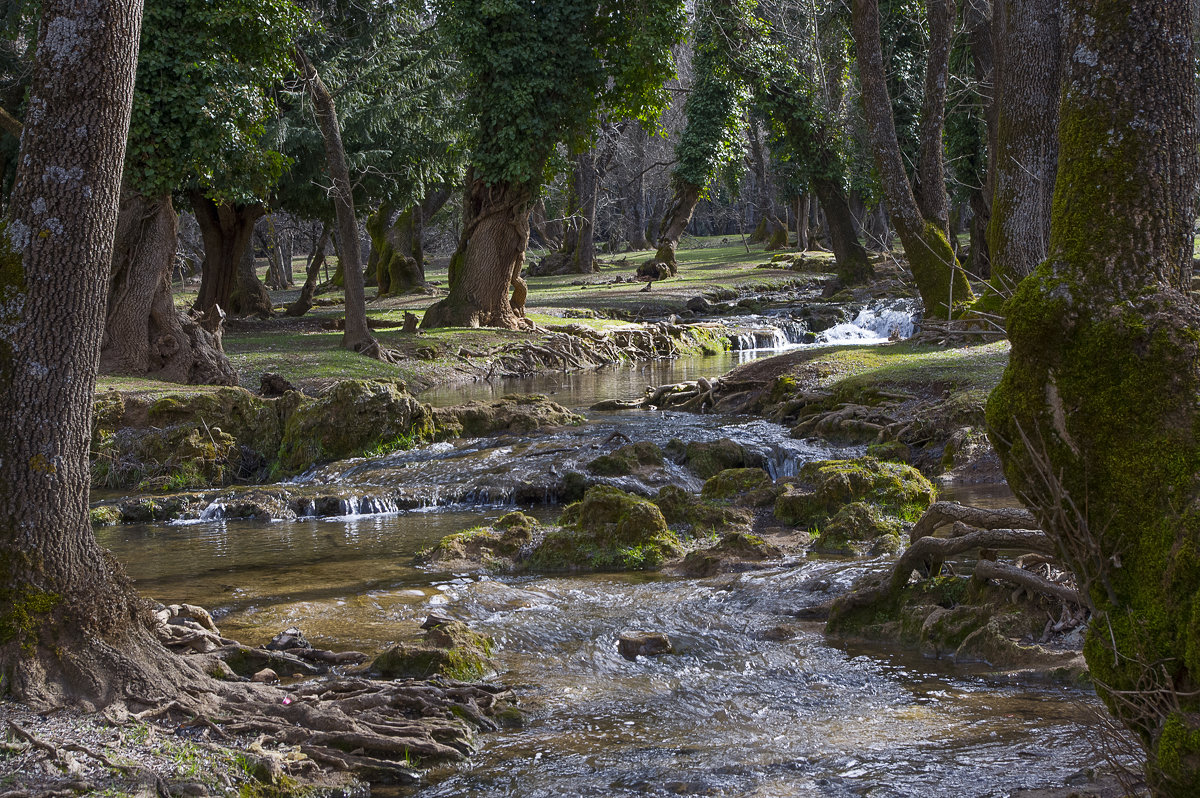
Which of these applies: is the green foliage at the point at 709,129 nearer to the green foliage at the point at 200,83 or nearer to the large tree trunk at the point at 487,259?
the large tree trunk at the point at 487,259

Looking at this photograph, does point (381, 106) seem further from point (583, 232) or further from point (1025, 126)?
point (583, 232)

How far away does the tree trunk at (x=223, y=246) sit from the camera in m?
27.8

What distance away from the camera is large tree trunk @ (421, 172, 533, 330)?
2589 centimetres

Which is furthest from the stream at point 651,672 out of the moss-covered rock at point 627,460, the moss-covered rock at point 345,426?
the moss-covered rock at point 345,426

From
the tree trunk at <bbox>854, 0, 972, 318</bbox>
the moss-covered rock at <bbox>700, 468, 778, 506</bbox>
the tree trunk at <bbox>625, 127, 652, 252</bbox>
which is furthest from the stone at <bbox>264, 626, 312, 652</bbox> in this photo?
the tree trunk at <bbox>625, 127, 652, 252</bbox>

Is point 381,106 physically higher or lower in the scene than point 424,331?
higher

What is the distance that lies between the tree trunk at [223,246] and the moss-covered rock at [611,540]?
67.4 feet

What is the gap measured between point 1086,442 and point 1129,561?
1.56 feet

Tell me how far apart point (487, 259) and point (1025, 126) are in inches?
555

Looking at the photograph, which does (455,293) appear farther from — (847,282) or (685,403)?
(847,282)

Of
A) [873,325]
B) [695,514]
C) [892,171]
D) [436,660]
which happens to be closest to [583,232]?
[873,325]

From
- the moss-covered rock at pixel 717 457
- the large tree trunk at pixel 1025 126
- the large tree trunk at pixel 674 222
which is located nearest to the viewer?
the moss-covered rock at pixel 717 457

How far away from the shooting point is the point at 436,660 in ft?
21.4

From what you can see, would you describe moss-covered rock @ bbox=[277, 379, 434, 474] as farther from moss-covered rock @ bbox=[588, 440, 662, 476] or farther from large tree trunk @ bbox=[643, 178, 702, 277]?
large tree trunk @ bbox=[643, 178, 702, 277]
